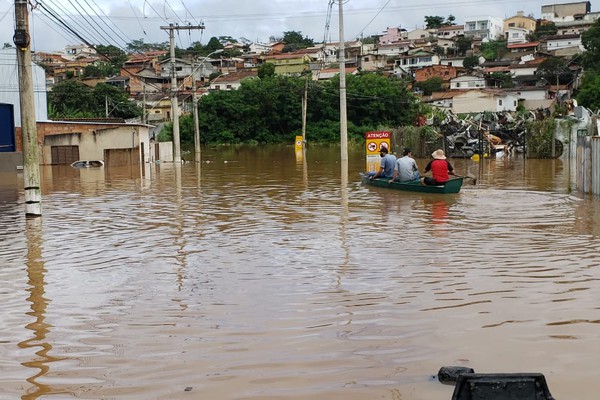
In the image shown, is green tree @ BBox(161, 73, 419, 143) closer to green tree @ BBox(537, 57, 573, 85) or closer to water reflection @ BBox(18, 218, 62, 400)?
green tree @ BBox(537, 57, 573, 85)

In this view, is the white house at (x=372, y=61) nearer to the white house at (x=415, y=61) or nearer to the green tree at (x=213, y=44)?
the white house at (x=415, y=61)

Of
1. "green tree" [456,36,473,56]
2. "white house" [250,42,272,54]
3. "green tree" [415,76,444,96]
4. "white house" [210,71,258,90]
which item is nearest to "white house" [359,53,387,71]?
"green tree" [456,36,473,56]

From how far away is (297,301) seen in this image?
9.01m

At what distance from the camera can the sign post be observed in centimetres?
3488

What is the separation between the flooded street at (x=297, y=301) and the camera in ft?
20.9

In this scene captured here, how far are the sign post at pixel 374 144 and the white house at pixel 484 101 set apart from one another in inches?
1983

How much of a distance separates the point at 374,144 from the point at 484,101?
5259 cm

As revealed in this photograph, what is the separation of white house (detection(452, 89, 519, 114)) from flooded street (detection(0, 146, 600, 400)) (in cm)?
6767

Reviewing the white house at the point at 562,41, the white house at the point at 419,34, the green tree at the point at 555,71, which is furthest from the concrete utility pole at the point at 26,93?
the white house at the point at 419,34

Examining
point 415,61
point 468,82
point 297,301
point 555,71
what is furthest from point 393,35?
point 297,301

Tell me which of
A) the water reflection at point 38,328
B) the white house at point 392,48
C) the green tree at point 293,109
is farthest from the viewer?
the white house at point 392,48

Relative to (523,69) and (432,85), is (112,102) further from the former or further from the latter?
(523,69)

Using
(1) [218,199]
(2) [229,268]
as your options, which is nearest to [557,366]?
(2) [229,268]

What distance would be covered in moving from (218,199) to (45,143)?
2702cm
